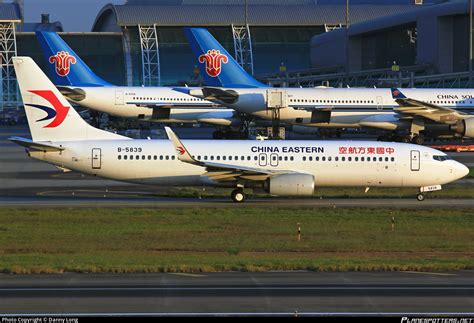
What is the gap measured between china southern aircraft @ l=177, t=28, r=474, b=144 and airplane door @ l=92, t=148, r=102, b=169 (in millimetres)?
→ 32717

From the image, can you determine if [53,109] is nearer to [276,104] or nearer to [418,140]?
[276,104]

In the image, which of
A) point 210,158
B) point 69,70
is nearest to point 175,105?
point 69,70

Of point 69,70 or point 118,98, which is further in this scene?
point 69,70

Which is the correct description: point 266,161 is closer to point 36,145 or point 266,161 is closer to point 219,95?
point 36,145

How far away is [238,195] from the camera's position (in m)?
46.8

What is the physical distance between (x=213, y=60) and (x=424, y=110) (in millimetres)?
18819

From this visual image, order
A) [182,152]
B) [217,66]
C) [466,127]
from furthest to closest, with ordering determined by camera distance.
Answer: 1. [217,66]
2. [466,127]
3. [182,152]

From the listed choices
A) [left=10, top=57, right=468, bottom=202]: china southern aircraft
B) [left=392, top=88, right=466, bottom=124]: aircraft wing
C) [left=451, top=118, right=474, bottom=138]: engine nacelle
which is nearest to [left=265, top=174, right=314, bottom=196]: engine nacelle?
[left=10, top=57, right=468, bottom=202]: china southern aircraft

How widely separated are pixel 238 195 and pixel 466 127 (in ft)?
109

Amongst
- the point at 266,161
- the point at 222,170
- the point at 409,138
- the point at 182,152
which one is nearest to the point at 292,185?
the point at 266,161

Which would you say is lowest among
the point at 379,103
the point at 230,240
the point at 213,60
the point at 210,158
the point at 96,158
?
the point at 230,240

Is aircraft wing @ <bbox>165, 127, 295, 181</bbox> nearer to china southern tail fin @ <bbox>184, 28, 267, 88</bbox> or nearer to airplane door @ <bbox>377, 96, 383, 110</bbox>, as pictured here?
airplane door @ <bbox>377, 96, 383, 110</bbox>

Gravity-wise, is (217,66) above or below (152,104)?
above

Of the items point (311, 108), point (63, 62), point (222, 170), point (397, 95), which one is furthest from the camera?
point (63, 62)
